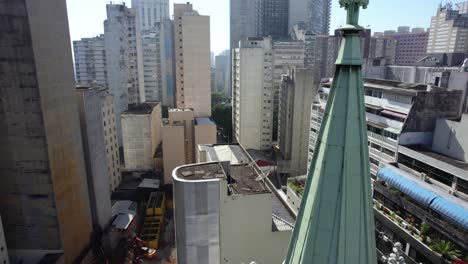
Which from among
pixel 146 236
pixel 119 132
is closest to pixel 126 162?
pixel 119 132

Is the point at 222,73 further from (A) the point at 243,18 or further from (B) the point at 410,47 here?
(B) the point at 410,47

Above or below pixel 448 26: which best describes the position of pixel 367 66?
below

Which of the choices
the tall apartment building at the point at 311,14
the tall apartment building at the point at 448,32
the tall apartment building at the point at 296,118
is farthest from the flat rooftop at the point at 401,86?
the tall apartment building at the point at 311,14

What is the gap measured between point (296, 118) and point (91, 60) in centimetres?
5217

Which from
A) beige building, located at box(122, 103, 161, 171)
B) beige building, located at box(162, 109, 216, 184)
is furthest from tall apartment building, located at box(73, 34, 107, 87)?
beige building, located at box(162, 109, 216, 184)

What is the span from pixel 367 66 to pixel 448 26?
6183cm

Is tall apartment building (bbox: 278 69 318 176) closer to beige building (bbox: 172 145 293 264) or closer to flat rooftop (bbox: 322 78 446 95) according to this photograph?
flat rooftop (bbox: 322 78 446 95)

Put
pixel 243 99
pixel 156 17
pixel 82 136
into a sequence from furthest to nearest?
pixel 156 17
pixel 243 99
pixel 82 136

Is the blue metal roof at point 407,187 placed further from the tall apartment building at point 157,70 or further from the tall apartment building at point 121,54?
the tall apartment building at point 157,70

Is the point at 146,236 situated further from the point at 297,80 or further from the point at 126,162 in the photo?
the point at 297,80

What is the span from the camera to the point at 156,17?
150875 mm

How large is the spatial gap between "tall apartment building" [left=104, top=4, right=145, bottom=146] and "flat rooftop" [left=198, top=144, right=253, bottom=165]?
3430cm

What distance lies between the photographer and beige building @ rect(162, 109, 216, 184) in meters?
47.9

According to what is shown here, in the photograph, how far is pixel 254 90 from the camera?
207 feet
